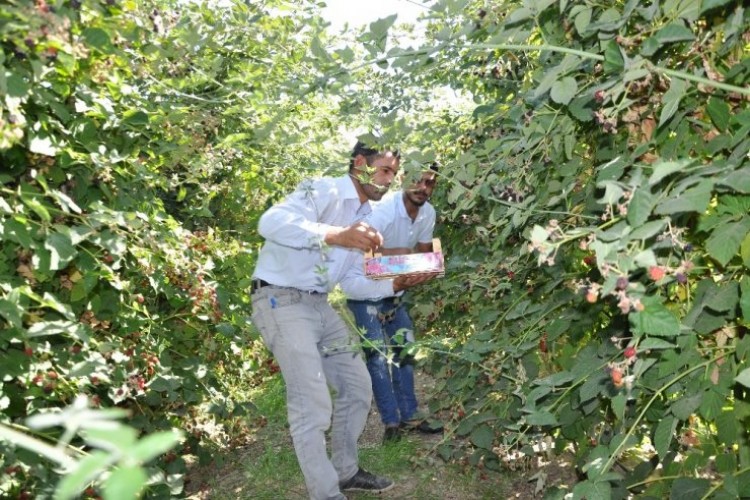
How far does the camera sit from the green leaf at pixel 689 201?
4.02 feet

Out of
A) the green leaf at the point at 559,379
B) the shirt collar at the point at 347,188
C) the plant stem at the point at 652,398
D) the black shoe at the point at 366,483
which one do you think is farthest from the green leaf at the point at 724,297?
the black shoe at the point at 366,483

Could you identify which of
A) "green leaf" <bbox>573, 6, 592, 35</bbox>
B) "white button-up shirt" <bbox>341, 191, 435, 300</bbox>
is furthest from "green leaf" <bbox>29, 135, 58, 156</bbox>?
"white button-up shirt" <bbox>341, 191, 435, 300</bbox>

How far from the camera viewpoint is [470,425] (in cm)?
329

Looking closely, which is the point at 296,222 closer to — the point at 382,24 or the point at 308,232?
the point at 308,232

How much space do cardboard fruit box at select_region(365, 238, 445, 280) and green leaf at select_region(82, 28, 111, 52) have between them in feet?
6.32

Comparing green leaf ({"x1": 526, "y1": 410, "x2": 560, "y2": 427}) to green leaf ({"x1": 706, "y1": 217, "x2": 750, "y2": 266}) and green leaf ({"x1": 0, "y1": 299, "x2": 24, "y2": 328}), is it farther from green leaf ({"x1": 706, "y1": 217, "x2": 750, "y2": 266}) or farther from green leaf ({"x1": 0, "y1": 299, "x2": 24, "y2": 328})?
green leaf ({"x1": 0, "y1": 299, "x2": 24, "y2": 328})

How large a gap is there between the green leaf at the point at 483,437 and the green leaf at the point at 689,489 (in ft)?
4.06

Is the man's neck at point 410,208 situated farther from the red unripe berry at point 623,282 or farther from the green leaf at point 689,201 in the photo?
the red unripe berry at point 623,282

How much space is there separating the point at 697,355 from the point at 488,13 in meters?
1.16

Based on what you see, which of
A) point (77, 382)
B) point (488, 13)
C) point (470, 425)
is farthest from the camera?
point (470, 425)

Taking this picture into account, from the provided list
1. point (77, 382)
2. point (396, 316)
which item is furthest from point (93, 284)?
point (396, 316)

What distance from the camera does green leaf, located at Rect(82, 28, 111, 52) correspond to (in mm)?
2139

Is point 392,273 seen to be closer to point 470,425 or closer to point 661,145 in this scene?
point 470,425

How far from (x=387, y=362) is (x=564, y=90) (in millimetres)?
3054
